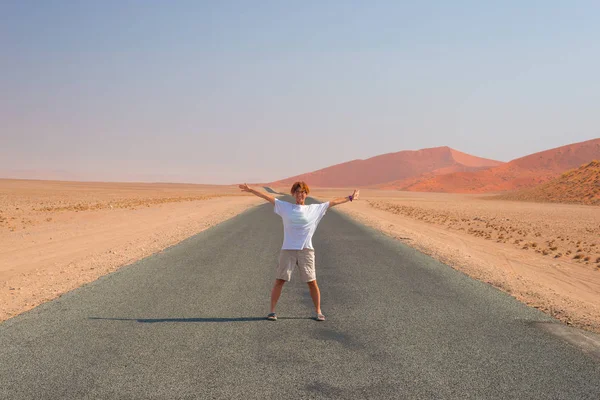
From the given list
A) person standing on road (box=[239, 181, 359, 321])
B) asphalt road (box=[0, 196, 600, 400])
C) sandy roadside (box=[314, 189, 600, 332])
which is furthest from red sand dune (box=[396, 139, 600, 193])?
person standing on road (box=[239, 181, 359, 321])

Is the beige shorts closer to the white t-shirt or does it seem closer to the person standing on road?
the person standing on road

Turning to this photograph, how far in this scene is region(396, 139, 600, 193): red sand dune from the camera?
481 feet

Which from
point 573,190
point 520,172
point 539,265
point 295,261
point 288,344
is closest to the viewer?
point 288,344

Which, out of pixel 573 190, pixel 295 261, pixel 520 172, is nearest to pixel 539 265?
pixel 295 261

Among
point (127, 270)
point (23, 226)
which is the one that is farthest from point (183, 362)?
point (23, 226)

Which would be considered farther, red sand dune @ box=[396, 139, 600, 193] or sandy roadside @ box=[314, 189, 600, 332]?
red sand dune @ box=[396, 139, 600, 193]

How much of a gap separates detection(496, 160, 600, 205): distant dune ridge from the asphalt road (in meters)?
66.4

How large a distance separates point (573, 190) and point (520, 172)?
87786mm

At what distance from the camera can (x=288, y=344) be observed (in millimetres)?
5961

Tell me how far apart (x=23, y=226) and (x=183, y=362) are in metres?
24.4

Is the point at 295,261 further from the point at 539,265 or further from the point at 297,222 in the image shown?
the point at 539,265

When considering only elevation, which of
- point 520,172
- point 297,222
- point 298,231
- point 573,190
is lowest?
point 298,231

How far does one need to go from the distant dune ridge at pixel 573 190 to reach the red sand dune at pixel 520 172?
61672 mm

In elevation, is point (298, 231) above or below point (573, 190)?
below
